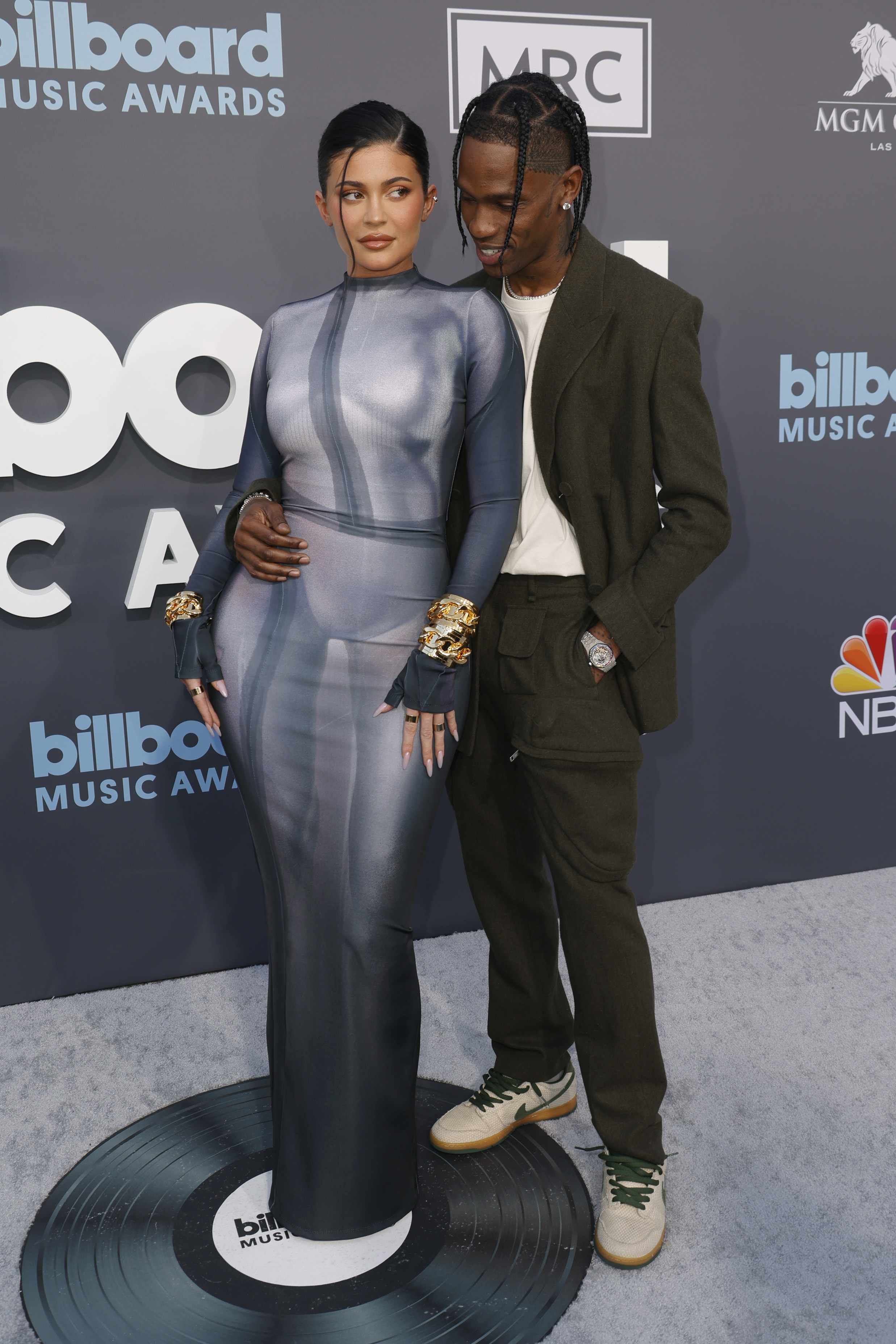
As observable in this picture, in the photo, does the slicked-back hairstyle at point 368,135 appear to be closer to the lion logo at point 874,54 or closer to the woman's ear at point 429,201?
the woman's ear at point 429,201

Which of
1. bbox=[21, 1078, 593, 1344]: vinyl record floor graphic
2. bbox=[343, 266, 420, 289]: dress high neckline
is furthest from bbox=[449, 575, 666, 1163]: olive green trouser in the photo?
bbox=[343, 266, 420, 289]: dress high neckline

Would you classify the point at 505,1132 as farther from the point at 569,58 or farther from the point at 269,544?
the point at 569,58

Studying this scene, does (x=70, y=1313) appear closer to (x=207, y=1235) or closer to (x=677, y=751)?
(x=207, y=1235)

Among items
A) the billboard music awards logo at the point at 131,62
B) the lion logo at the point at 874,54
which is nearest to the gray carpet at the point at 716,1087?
the billboard music awards logo at the point at 131,62

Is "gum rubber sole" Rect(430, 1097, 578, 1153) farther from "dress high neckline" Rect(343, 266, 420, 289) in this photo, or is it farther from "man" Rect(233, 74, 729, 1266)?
"dress high neckline" Rect(343, 266, 420, 289)

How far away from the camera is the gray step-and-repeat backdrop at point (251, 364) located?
239 centimetres

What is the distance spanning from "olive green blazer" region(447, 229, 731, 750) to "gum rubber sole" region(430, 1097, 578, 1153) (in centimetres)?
88

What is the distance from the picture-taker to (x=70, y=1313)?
5.50 feet

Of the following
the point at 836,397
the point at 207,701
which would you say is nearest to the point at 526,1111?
the point at 207,701

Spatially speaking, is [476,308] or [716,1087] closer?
[476,308]

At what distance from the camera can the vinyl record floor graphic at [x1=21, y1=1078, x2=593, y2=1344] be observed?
1.66 metres

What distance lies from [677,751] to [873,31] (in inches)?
72.0

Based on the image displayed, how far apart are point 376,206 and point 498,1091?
4.93 ft

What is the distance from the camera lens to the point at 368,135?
154 centimetres
